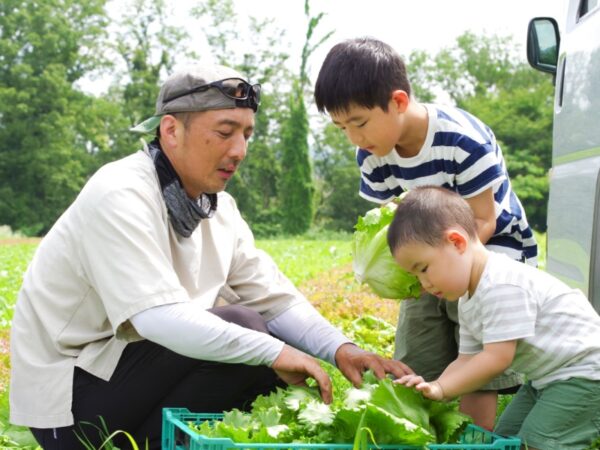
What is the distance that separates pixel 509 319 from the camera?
9.59ft

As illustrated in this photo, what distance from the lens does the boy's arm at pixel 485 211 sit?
3.60m

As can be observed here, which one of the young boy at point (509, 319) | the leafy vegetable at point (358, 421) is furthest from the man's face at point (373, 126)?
the leafy vegetable at point (358, 421)

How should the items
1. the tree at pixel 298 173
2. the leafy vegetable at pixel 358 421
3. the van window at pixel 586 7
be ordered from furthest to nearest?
1. the tree at pixel 298 173
2. the van window at pixel 586 7
3. the leafy vegetable at pixel 358 421

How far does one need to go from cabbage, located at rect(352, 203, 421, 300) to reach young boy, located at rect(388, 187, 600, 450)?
1.36 ft

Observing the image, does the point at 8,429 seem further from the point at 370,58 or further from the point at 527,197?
the point at 527,197

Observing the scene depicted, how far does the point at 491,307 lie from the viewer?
116 inches

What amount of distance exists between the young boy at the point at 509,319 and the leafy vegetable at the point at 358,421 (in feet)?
0.28

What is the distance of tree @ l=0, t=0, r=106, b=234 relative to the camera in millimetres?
40750

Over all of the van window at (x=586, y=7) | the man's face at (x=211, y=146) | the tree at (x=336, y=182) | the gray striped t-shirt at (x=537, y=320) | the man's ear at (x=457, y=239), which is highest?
the van window at (x=586, y=7)

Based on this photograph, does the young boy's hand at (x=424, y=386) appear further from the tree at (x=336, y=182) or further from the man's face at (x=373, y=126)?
the tree at (x=336, y=182)

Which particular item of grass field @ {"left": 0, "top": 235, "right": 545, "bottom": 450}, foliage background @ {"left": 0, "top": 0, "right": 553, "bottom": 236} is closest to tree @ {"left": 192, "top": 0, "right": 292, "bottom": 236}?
foliage background @ {"left": 0, "top": 0, "right": 553, "bottom": 236}

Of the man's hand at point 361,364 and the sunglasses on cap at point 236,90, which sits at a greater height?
the sunglasses on cap at point 236,90

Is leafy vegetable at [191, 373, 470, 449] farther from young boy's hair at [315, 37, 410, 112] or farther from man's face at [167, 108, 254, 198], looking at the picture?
young boy's hair at [315, 37, 410, 112]

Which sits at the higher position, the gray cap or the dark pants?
the gray cap
